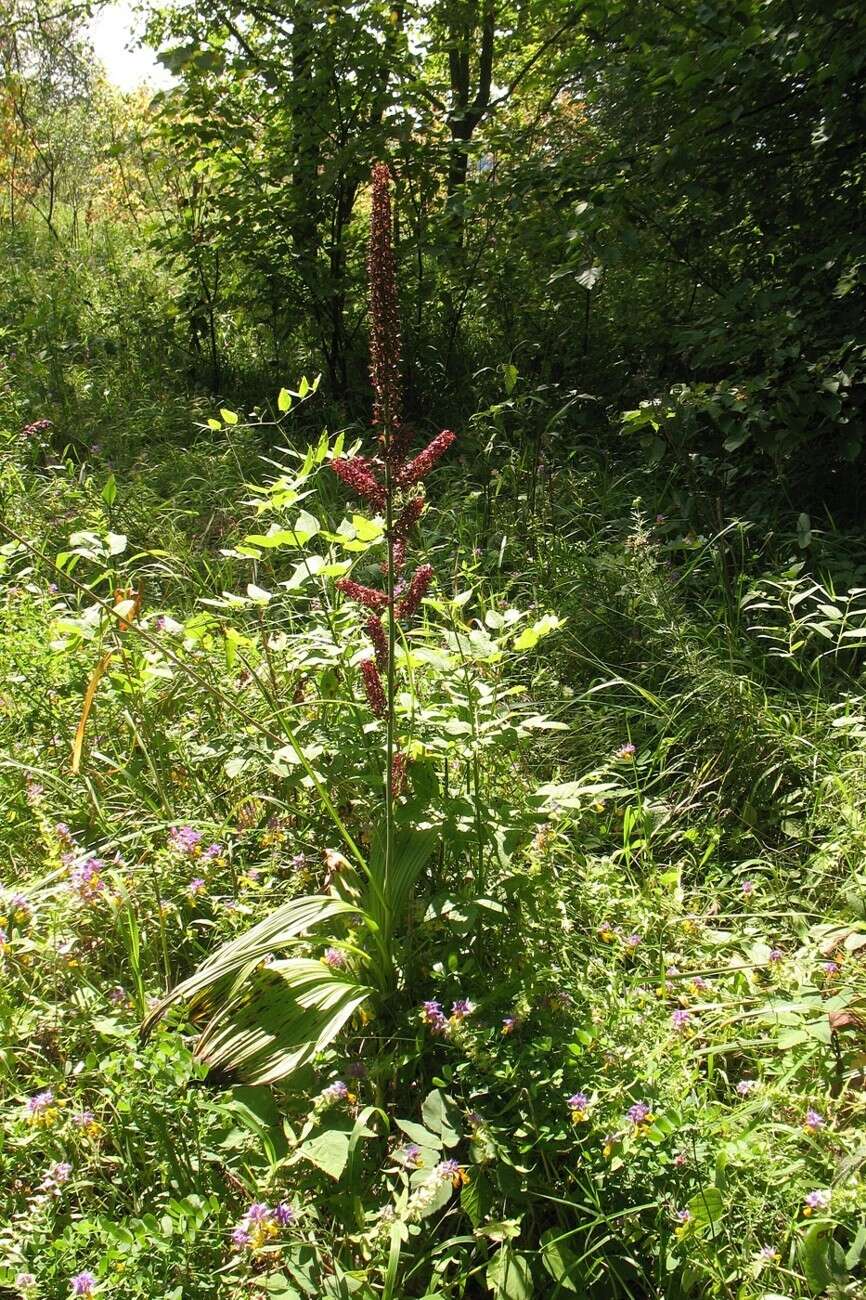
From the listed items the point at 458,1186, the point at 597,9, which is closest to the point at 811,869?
the point at 458,1186

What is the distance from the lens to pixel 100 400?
17.8 ft

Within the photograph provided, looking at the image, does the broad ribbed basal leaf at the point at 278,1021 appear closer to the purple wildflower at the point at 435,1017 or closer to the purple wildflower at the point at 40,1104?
the purple wildflower at the point at 435,1017

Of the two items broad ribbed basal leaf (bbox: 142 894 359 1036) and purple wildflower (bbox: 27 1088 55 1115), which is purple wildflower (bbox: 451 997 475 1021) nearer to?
broad ribbed basal leaf (bbox: 142 894 359 1036)

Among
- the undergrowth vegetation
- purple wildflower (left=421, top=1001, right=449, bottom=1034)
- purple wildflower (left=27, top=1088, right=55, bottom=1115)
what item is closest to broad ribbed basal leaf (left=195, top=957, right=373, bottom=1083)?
the undergrowth vegetation

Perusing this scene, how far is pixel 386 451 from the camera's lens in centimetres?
158

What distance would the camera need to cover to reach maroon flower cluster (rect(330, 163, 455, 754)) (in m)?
1.45

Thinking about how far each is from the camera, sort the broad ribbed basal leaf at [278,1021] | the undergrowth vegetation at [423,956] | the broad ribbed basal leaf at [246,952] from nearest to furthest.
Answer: the undergrowth vegetation at [423,956], the broad ribbed basal leaf at [278,1021], the broad ribbed basal leaf at [246,952]

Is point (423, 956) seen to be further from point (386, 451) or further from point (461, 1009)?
point (386, 451)

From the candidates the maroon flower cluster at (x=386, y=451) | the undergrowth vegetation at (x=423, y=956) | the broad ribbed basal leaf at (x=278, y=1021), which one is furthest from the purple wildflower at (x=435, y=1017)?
the maroon flower cluster at (x=386, y=451)

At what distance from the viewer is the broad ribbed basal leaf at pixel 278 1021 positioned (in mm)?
1513

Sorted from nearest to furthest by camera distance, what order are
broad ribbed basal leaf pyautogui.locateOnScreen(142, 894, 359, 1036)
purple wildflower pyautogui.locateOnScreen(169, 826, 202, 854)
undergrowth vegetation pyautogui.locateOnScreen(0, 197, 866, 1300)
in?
undergrowth vegetation pyautogui.locateOnScreen(0, 197, 866, 1300) → broad ribbed basal leaf pyautogui.locateOnScreen(142, 894, 359, 1036) → purple wildflower pyautogui.locateOnScreen(169, 826, 202, 854)

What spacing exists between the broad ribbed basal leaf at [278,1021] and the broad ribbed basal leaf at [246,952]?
3 cm

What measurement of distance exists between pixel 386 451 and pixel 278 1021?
0.94 m

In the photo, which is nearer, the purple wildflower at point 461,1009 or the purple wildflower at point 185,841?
the purple wildflower at point 461,1009
